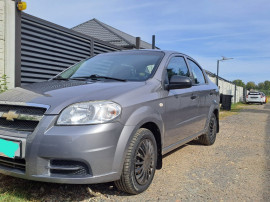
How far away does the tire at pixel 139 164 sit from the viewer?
257cm

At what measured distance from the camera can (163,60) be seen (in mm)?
3504

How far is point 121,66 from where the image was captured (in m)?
3.55

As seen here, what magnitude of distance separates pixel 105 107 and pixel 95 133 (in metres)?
0.27

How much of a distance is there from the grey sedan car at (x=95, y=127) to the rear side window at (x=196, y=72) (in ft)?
4.05

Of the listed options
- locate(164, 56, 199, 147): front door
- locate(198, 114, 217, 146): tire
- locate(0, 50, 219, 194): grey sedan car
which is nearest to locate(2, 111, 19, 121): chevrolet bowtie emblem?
locate(0, 50, 219, 194): grey sedan car

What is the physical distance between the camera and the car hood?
243 centimetres

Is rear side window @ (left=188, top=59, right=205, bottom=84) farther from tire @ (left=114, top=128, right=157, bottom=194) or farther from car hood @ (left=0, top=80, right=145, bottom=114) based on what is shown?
tire @ (left=114, top=128, right=157, bottom=194)

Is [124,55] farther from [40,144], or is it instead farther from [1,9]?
[1,9]

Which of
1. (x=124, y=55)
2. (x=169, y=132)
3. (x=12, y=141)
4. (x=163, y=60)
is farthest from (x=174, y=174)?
(x=12, y=141)

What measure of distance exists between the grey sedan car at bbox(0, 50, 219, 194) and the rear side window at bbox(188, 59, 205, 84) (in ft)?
4.05

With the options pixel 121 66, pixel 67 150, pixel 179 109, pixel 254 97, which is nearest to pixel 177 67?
pixel 179 109

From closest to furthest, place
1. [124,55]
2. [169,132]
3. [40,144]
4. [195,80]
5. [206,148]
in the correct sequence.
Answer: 1. [40,144]
2. [169,132]
3. [124,55]
4. [195,80]
5. [206,148]

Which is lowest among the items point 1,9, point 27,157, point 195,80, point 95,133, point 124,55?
point 27,157

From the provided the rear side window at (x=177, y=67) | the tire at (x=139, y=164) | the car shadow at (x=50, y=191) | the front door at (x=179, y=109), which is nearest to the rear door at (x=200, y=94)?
the front door at (x=179, y=109)
